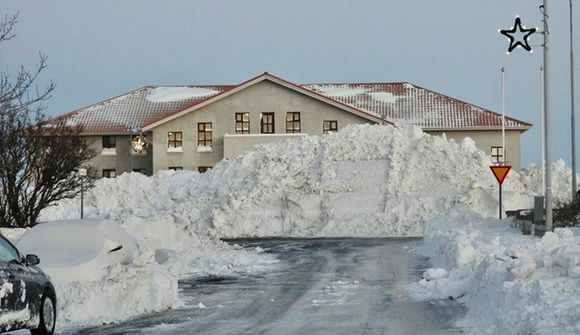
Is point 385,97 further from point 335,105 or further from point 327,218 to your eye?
point 327,218

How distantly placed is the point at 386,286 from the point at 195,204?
1072 inches

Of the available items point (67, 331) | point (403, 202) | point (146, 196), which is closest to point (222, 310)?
point (67, 331)

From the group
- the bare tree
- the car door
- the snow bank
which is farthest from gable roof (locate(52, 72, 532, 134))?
the car door

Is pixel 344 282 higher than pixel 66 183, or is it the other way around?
pixel 66 183

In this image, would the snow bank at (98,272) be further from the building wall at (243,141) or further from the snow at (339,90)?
the snow at (339,90)

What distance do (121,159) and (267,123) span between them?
1071 cm

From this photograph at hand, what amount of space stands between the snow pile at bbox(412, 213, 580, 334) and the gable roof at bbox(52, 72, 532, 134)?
4075 cm

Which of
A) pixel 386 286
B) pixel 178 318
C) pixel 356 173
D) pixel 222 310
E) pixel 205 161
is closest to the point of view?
pixel 178 318

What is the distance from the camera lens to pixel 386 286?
18922mm

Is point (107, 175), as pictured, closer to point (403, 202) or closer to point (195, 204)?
point (195, 204)

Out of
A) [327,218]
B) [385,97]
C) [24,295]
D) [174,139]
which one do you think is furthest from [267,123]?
[24,295]

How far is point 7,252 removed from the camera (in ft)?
39.4

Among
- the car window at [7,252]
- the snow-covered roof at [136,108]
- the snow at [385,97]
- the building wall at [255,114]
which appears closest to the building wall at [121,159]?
the snow-covered roof at [136,108]

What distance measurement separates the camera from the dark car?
435 inches
